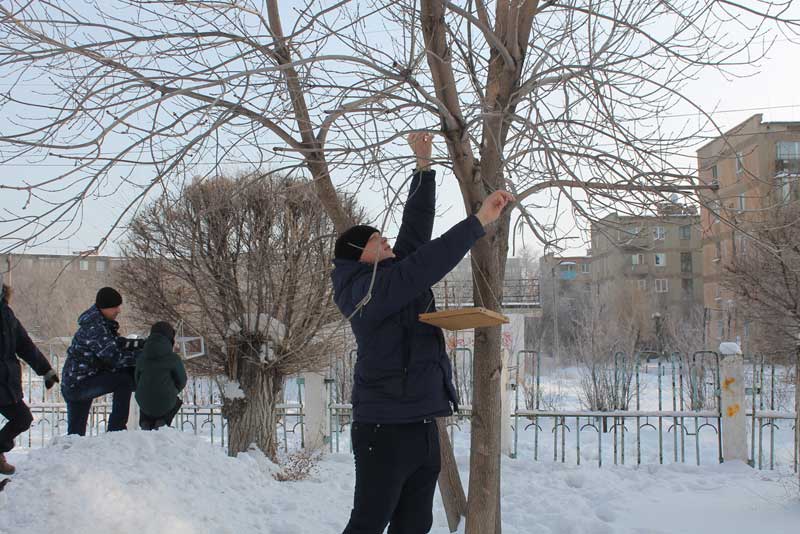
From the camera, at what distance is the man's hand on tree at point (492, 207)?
251 centimetres

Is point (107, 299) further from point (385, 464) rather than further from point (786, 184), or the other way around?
point (786, 184)

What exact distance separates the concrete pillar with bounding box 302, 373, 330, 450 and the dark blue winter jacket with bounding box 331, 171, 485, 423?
5248 millimetres

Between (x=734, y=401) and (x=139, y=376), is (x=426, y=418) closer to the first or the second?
(x=139, y=376)

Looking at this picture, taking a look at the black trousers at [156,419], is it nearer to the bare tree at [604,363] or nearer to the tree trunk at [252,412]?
the tree trunk at [252,412]

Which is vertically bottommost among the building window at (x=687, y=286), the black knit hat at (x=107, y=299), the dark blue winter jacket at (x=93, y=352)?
the dark blue winter jacket at (x=93, y=352)

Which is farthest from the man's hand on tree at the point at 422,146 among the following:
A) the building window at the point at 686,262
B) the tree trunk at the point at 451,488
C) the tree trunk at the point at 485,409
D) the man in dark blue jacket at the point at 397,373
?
the building window at the point at 686,262

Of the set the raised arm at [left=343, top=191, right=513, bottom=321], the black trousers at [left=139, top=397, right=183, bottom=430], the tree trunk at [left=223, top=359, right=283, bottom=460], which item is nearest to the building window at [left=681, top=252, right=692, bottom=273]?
the tree trunk at [left=223, top=359, right=283, bottom=460]

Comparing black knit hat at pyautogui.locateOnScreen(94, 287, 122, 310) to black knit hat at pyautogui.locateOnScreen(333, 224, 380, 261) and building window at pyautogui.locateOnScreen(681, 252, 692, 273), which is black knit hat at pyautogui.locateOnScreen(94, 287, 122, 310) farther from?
building window at pyautogui.locateOnScreen(681, 252, 692, 273)

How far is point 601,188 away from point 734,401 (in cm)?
486

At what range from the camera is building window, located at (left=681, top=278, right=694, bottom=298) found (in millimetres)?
41688

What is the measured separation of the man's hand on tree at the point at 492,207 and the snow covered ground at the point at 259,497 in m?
2.69

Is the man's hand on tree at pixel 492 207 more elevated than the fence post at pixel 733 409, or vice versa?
the man's hand on tree at pixel 492 207

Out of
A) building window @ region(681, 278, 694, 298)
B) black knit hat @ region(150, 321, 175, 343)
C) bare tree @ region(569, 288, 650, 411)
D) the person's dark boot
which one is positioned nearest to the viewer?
the person's dark boot

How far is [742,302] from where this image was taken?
9945mm
